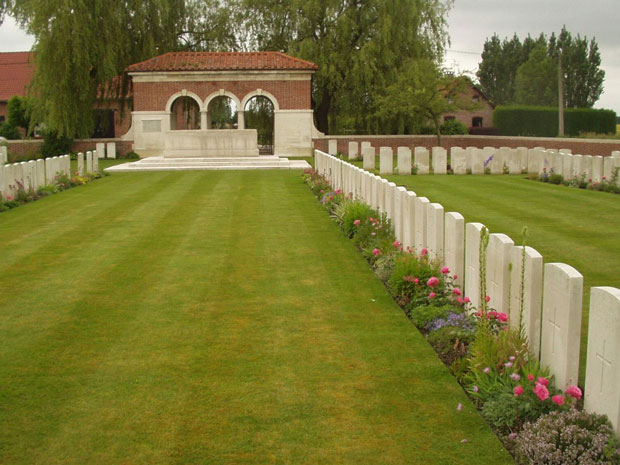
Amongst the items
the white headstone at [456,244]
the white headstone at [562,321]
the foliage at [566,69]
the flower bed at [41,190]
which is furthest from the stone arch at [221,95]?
the foliage at [566,69]

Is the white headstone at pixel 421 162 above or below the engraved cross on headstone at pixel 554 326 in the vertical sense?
above

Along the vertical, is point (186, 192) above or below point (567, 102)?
below

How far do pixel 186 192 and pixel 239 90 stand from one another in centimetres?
1692

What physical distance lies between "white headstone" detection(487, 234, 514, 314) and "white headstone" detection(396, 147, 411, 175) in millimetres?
15428

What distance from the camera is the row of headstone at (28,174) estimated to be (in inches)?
547

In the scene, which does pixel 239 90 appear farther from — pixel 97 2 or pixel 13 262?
pixel 13 262

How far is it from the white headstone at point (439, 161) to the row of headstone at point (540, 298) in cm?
1382

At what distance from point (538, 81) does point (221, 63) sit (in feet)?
132

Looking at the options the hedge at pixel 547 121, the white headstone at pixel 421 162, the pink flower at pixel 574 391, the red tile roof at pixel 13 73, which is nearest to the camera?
the pink flower at pixel 574 391

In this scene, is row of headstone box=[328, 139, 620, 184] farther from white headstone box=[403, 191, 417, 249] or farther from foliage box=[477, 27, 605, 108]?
foliage box=[477, 27, 605, 108]

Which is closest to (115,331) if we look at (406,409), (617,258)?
(406,409)

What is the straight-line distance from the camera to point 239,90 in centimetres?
3172

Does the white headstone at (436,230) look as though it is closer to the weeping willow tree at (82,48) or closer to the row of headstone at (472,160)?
the row of headstone at (472,160)

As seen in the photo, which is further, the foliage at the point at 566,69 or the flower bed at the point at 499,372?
the foliage at the point at 566,69
